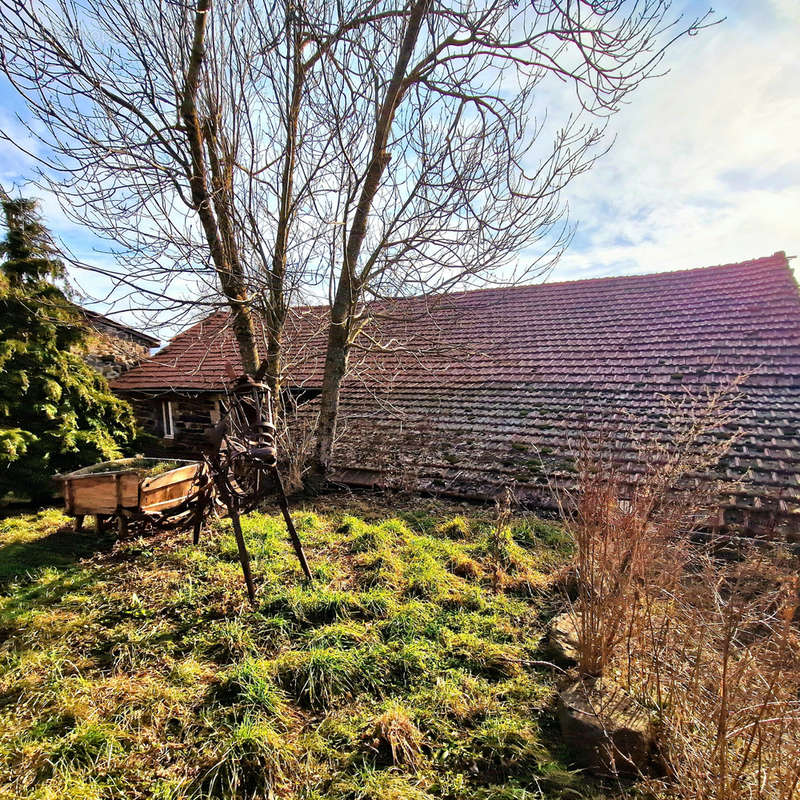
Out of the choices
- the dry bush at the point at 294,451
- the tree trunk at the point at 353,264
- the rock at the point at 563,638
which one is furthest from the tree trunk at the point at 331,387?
the rock at the point at 563,638

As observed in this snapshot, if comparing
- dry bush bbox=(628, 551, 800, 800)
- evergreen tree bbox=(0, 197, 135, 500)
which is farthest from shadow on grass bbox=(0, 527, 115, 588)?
dry bush bbox=(628, 551, 800, 800)

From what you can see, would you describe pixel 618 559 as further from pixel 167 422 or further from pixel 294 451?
pixel 167 422

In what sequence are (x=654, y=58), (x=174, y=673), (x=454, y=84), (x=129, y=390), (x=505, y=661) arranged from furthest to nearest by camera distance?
(x=129, y=390) < (x=454, y=84) < (x=654, y=58) < (x=505, y=661) < (x=174, y=673)

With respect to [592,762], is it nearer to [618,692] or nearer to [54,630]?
[618,692]

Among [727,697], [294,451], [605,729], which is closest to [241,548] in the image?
[605,729]

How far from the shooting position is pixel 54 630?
10.2ft

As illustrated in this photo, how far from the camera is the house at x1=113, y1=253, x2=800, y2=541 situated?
5992 millimetres

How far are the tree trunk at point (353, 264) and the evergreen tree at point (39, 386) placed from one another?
153 inches

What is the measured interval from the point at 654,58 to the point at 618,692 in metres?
6.13

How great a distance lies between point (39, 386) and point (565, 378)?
916 cm

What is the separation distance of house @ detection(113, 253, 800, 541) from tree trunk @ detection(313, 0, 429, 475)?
1.22ft

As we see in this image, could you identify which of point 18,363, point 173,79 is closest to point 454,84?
point 173,79

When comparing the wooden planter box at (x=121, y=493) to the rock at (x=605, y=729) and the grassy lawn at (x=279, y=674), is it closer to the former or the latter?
the grassy lawn at (x=279, y=674)

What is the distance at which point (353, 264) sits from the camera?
21.7 ft
